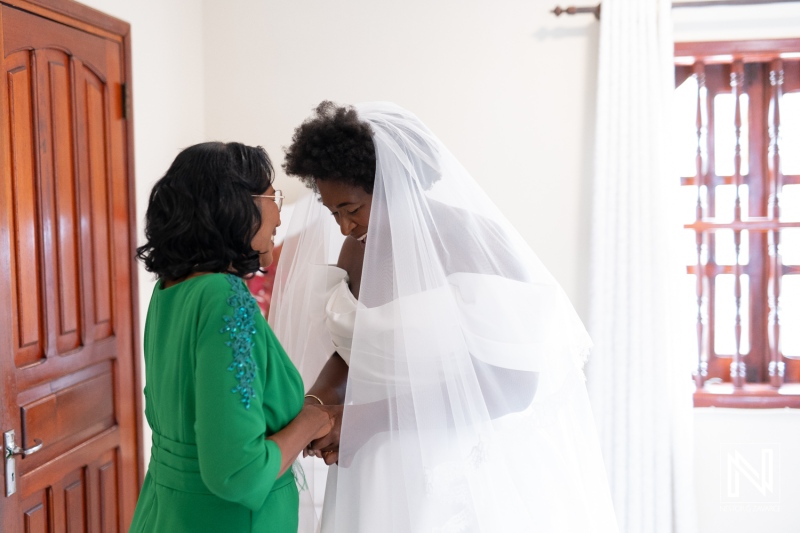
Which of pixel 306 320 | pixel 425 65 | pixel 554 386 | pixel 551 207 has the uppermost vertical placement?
pixel 425 65

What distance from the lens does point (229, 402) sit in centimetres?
105

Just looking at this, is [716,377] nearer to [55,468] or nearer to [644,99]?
[644,99]

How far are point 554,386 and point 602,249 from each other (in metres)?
1.38

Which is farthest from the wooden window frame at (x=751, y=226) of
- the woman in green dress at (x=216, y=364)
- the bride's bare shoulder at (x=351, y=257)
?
the woman in green dress at (x=216, y=364)

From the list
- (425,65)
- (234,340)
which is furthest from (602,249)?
(234,340)

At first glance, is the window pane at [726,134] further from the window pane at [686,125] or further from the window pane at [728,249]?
the window pane at [728,249]

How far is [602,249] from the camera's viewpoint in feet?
9.22

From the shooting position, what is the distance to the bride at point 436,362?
1400 mm

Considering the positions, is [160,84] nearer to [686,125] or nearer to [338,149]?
[338,149]

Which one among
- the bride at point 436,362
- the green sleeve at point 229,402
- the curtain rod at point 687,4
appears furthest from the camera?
the curtain rod at point 687,4

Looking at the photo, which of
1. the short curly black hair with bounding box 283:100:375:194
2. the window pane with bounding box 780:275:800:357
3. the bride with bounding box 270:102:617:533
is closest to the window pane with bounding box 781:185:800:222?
the window pane with bounding box 780:275:800:357

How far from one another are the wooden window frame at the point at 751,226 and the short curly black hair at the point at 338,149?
188 cm

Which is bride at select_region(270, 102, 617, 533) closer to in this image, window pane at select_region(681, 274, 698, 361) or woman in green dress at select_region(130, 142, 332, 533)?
woman in green dress at select_region(130, 142, 332, 533)

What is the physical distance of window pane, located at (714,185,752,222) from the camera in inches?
115
